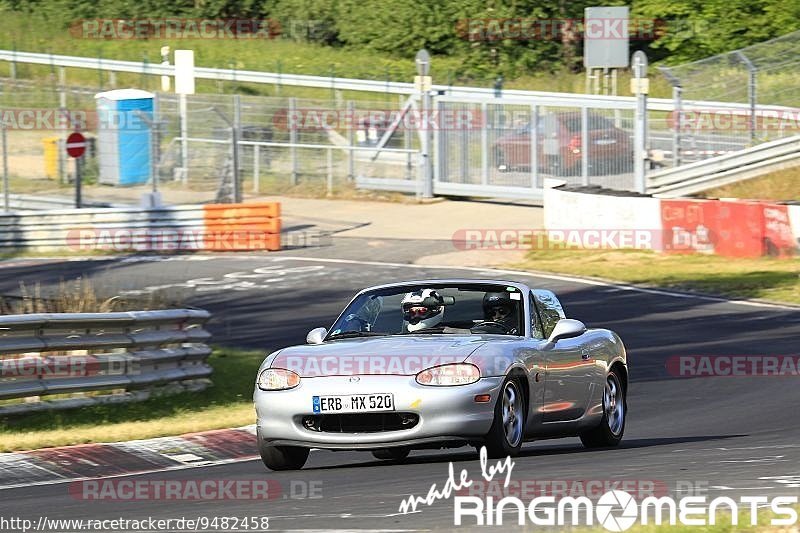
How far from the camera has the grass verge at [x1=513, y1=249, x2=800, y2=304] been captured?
2458 centimetres

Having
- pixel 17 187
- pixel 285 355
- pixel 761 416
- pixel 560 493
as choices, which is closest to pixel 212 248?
pixel 17 187

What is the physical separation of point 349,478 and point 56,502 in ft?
5.65

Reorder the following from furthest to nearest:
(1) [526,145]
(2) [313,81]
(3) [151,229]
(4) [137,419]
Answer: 1. (2) [313,81]
2. (1) [526,145]
3. (3) [151,229]
4. (4) [137,419]

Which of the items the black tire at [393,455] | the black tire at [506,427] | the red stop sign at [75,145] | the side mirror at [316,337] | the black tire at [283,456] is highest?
the red stop sign at [75,145]

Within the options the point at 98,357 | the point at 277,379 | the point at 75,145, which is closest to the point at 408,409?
the point at 277,379

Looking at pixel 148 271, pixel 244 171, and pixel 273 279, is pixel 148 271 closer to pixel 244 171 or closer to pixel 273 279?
pixel 273 279

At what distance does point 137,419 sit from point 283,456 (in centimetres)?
413

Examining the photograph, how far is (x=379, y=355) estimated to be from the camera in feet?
31.2

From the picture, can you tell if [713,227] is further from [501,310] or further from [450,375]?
[450,375]

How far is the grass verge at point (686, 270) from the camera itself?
968 inches

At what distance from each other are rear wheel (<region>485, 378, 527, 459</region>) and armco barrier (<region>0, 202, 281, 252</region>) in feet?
70.0

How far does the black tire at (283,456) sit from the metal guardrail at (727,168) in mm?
24099

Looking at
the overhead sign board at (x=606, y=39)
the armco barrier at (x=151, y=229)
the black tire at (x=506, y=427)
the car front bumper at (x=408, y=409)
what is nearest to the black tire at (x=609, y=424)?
the black tire at (x=506, y=427)

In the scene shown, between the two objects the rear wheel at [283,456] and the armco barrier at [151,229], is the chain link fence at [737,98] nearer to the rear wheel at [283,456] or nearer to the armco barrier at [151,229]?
the armco barrier at [151,229]
